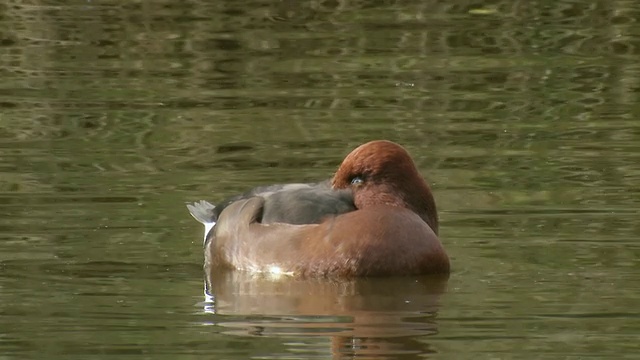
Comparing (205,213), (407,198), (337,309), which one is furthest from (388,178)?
(205,213)

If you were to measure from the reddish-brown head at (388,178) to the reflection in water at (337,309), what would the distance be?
502 mm

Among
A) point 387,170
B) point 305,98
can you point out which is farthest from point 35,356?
point 305,98

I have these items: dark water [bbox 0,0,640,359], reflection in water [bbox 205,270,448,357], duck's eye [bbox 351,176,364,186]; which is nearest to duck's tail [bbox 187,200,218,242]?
dark water [bbox 0,0,640,359]

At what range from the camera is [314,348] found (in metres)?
7.95

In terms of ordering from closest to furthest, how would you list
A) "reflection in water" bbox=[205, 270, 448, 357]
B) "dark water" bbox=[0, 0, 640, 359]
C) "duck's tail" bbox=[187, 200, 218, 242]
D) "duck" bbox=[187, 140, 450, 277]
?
"reflection in water" bbox=[205, 270, 448, 357] → "dark water" bbox=[0, 0, 640, 359] → "duck" bbox=[187, 140, 450, 277] → "duck's tail" bbox=[187, 200, 218, 242]

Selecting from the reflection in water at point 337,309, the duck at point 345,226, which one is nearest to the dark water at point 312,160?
the reflection in water at point 337,309

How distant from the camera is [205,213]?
1061 cm

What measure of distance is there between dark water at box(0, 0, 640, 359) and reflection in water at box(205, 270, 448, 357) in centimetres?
2

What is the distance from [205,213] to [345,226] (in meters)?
1.38

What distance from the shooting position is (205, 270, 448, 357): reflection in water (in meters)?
8.22

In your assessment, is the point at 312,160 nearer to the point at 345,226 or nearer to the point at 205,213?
the point at 205,213

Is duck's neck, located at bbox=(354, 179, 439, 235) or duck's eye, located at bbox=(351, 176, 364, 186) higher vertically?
duck's eye, located at bbox=(351, 176, 364, 186)

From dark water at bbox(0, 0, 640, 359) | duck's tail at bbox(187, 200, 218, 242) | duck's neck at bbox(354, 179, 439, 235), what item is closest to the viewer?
dark water at bbox(0, 0, 640, 359)

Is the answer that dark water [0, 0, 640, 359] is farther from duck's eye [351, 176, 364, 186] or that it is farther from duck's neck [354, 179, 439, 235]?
duck's eye [351, 176, 364, 186]
